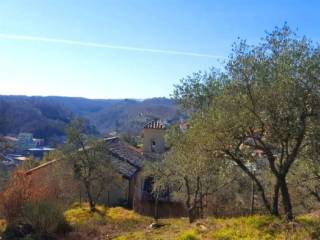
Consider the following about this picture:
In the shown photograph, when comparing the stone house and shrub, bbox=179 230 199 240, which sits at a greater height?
shrub, bbox=179 230 199 240

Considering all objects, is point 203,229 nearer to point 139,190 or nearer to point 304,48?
point 304,48

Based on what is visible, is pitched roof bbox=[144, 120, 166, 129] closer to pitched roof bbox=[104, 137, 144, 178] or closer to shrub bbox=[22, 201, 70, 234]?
pitched roof bbox=[104, 137, 144, 178]

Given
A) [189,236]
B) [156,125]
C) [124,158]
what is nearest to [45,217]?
[189,236]

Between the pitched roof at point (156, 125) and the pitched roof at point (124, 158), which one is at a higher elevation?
the pitched roof at point (156, 125)

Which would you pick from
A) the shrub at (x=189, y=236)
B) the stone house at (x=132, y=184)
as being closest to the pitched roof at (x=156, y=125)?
the stone house at (x=132, y=184)

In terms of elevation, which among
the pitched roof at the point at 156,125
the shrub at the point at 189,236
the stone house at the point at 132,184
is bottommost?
the stone house at the point at 132,184

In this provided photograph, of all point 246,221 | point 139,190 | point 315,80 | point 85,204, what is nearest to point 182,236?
point 246,221

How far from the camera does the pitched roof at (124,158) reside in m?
41.4

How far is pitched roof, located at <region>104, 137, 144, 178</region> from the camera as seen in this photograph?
136ft

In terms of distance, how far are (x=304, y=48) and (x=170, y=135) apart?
9.16m

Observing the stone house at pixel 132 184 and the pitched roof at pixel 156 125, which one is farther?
the pitched roof at pixel 156 125

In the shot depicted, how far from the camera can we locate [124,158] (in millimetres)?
43875

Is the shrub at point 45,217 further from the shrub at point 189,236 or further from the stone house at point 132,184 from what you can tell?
the stone house at point 132,184

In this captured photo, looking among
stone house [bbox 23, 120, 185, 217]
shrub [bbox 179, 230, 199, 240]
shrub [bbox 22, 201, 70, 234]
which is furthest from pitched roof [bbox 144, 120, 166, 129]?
shrub [bbox 179, 230, 199, 240]
